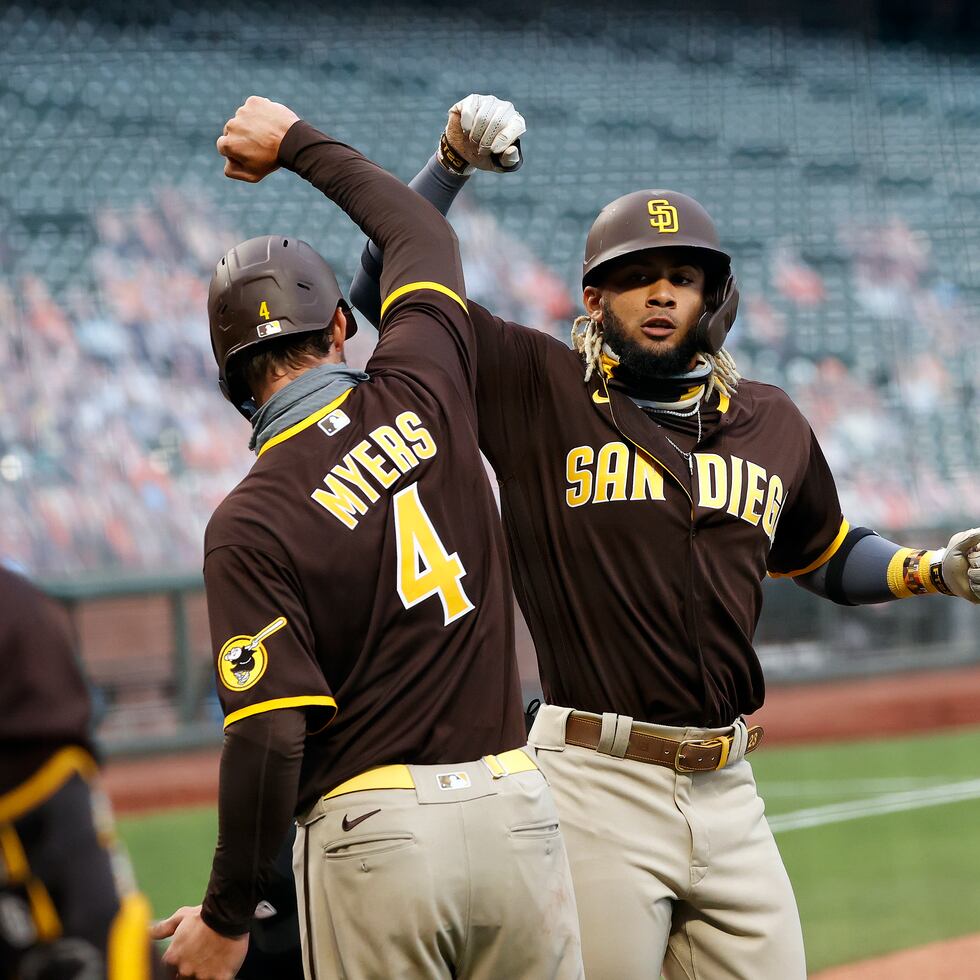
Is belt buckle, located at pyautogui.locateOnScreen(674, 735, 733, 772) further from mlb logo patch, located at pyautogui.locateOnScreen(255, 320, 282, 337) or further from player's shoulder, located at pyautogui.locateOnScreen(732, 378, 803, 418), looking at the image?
mlb logo patch, located at pyautogui.locateOnScreen(255, 320, 282, 337)

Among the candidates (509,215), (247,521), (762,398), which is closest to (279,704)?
(247,521)

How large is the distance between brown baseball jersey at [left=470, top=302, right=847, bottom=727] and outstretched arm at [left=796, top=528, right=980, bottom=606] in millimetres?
249

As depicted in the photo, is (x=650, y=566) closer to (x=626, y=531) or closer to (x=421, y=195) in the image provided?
(x=626, y=531)

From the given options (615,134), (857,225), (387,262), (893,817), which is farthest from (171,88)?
(387,262)

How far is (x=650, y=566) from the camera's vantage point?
2.60 meters

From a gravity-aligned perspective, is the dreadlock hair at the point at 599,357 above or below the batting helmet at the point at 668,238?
below

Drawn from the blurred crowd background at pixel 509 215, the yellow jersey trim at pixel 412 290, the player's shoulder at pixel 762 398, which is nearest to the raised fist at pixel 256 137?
the yellow jersey trim at pixel 412 290

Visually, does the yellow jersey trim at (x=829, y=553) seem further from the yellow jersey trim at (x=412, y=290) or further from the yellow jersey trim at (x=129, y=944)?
the yellow jersey trim at (x=129, y=944)

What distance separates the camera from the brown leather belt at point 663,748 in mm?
2570

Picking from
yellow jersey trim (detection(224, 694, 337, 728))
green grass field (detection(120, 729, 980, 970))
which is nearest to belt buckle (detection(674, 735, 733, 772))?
yellow jersey trim (detection(224, 694, 337, 728))

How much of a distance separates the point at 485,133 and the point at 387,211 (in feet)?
0.80

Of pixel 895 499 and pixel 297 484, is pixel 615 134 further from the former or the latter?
pixel 297 484

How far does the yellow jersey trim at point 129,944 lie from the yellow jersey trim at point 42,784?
0.12 metres

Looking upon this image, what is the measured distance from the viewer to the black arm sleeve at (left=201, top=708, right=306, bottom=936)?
2008 mm
